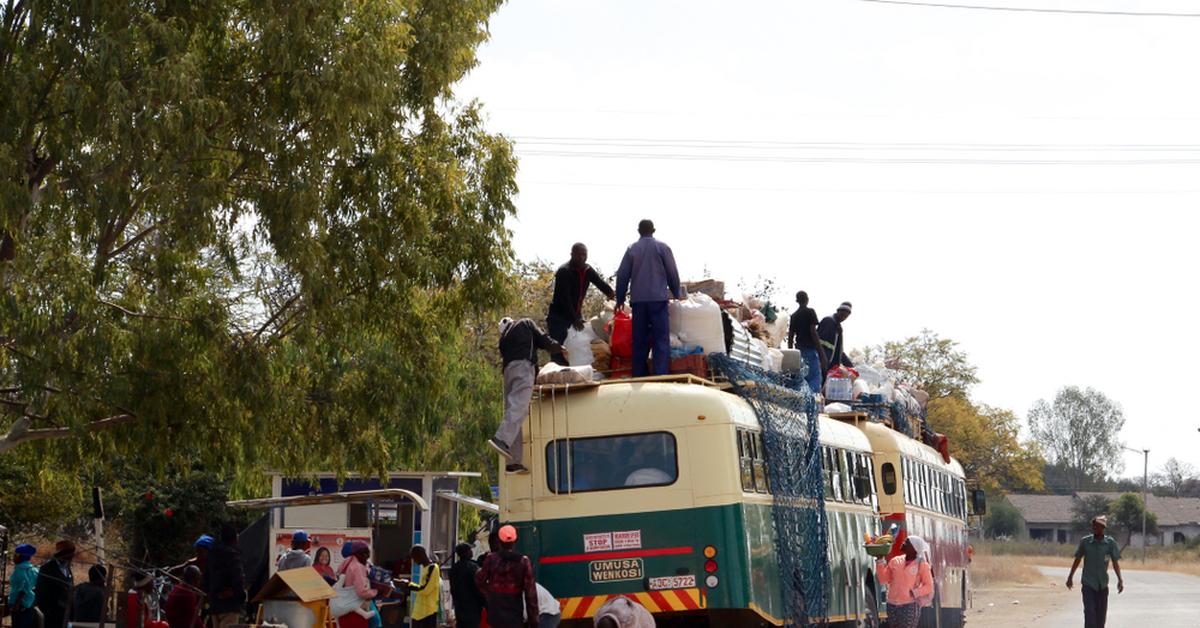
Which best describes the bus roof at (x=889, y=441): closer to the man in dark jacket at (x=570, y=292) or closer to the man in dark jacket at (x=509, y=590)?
the man in dark jacket at (x=570, y=292)

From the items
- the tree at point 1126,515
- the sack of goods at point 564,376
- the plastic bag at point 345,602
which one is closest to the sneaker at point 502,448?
the sack of goods at point 564,376

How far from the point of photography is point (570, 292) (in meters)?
17.0

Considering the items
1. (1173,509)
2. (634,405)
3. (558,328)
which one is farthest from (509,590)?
(1173,509)

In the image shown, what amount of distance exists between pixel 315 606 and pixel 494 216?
19.8ft

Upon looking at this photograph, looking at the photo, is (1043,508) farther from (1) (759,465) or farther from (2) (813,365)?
(1) (759,465)

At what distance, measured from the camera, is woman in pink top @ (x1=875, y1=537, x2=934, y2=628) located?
1706 centimetres

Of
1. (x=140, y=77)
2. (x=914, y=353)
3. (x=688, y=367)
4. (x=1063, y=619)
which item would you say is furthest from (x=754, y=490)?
(x=914, y=353)

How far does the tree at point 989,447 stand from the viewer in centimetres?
6781

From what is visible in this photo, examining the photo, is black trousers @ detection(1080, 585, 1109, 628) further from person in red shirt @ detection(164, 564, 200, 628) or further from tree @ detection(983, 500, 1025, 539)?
tree @ detection(983, 500, 1025, 539)

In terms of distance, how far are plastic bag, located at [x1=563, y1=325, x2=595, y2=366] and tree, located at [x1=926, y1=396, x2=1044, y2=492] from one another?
2050 inches

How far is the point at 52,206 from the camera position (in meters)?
16.1

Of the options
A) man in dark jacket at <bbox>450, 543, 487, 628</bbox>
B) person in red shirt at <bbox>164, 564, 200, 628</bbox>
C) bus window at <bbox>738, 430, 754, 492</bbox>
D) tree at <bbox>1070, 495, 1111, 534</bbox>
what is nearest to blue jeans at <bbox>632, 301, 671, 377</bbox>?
bus window at <bbox>738, 430, 754, 492</bbox>

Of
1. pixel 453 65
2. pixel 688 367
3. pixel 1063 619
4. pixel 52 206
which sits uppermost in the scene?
pixel 453 65

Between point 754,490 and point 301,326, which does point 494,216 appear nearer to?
point 301,326
